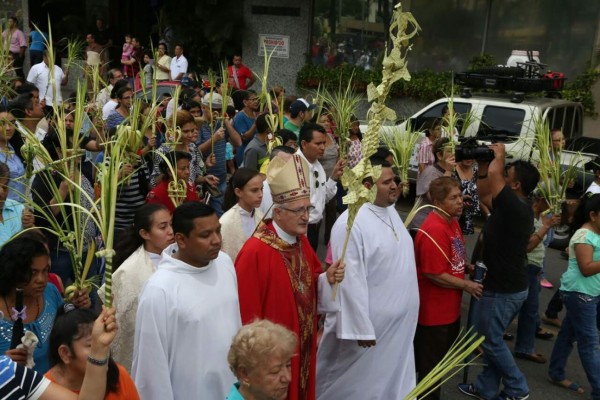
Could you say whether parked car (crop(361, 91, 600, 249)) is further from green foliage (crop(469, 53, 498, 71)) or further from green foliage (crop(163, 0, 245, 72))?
green foliage (crop(163, 0, 245, 72))

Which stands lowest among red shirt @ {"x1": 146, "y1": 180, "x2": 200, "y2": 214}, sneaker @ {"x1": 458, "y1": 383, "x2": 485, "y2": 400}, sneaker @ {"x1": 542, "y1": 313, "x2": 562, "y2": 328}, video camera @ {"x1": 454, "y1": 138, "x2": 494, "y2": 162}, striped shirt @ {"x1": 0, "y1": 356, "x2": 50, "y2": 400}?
sneaker @ {"x1": 542, "y1": 313, "x2": 562, "y2": 328}

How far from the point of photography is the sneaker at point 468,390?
5852 millimetres

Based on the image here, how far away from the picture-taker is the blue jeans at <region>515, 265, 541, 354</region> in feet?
21.1

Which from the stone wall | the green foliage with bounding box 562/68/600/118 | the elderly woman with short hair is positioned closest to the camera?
the elderly woman with short hair

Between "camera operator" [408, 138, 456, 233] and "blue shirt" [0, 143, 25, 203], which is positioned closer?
"blue shirt" [0, 143, 25, 203]

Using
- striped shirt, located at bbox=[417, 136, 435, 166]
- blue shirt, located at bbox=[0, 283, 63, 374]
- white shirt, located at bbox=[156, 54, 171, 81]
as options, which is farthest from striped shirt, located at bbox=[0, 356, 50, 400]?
white shirt, located at bbox=[156, 54, 171, 81]

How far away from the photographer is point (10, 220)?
17.1 ft

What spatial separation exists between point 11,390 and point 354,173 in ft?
7.08

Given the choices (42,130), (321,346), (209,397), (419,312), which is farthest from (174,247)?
(42,130)

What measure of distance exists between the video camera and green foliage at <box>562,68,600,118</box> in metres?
10.7

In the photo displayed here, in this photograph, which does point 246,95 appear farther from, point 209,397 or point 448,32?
point 448,32

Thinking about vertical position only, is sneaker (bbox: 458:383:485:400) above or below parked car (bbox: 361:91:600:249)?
below

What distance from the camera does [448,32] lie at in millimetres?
17688

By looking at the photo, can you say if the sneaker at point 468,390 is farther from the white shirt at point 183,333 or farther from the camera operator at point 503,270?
the white shirt at point 183,333
